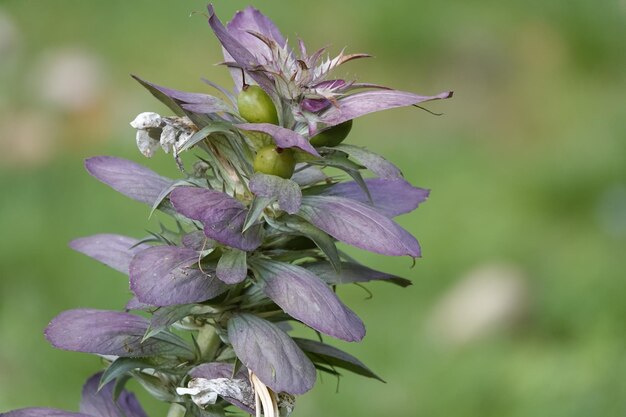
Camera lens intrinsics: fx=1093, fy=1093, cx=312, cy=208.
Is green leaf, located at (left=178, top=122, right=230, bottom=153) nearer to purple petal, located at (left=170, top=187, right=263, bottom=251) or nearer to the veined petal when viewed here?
purple petal, located at (left=170, top=187, right=263, bottom=251)

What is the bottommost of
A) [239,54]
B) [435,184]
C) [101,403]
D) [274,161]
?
[435,184]

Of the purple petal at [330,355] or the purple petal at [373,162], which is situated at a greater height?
the purple petal at [373,162]

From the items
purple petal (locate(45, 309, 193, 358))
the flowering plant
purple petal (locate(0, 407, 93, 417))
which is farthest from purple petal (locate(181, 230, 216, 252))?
purple petal (locate(0, 407, 93, 417))

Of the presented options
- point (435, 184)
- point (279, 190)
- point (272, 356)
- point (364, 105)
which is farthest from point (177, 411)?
point (435, 184)

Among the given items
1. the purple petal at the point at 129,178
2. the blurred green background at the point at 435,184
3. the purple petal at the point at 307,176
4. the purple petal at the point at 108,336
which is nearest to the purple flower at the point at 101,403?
the purple petal at the point at 108,336

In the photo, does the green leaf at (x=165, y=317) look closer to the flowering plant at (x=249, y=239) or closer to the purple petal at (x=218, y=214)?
the flowering plant at (x=249, y=239)

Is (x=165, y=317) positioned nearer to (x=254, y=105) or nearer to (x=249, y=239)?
(x=249, y=239)
